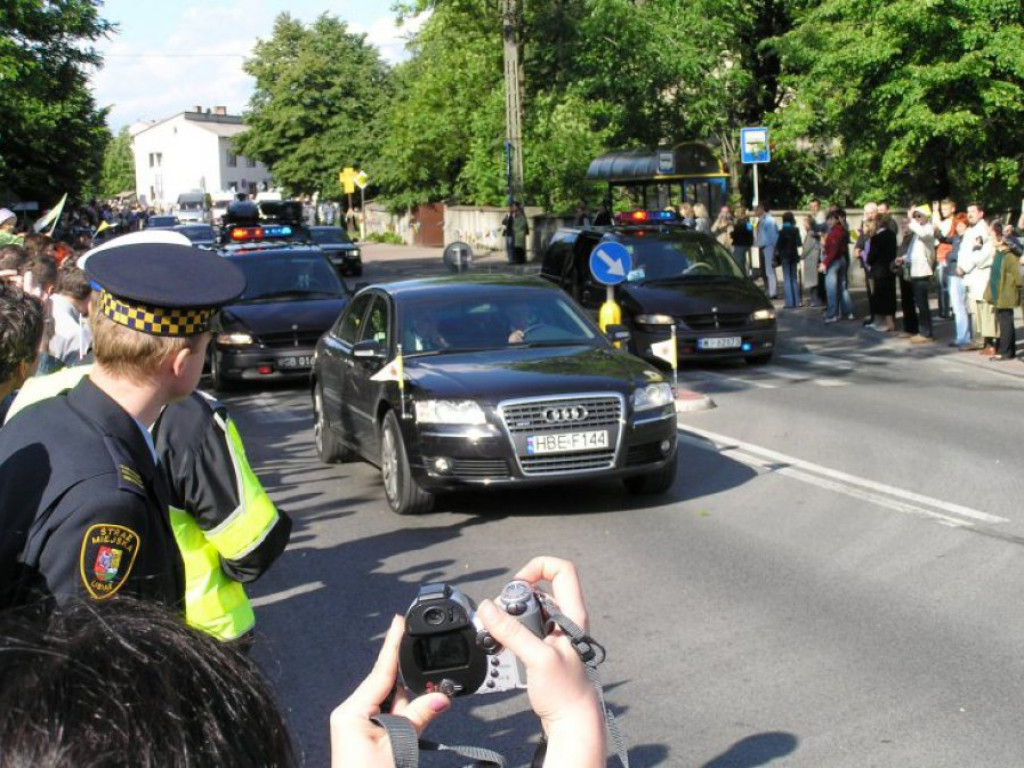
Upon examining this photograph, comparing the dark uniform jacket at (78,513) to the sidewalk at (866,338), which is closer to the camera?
the dark uniform jacket at (78,513)

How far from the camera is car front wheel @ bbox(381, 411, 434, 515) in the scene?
10.1m

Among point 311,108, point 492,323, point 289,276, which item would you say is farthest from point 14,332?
point 311,108

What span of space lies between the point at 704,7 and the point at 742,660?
3356 centimetres

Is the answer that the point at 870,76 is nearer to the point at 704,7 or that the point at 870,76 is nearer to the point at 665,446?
the point at 704,7

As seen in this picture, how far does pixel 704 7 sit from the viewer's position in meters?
38.0

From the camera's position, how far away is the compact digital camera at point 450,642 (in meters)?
1.90

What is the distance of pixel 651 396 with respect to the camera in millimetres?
10273

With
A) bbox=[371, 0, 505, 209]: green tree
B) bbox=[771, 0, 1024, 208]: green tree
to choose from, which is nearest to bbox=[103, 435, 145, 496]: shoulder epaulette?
bbox=[771, 0, 1024, 208]: green tree

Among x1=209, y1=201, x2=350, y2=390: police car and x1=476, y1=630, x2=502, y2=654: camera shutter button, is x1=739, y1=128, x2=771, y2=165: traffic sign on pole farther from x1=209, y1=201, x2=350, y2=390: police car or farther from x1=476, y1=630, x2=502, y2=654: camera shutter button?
x1=476, y1=630, x2=502, y2=654: camera shutter button

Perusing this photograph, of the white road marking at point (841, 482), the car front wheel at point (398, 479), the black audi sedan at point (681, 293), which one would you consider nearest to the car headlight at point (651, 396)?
the white road marking at point (841, 482)

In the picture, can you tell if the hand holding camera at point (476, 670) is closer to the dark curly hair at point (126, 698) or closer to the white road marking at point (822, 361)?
the dark curly hair at point (126, 698)

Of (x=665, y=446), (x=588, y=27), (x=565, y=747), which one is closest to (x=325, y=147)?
(x=588, y=27)

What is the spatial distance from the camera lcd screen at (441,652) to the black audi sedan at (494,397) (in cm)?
783

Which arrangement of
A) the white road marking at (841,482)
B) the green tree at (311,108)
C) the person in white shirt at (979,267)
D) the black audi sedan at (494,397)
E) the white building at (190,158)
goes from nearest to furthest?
the white road marking at (841,482), the black audi sedan at (494,397), the person in white shirt at (979,267), the green tree at (311,108), the white building at (190,158)
